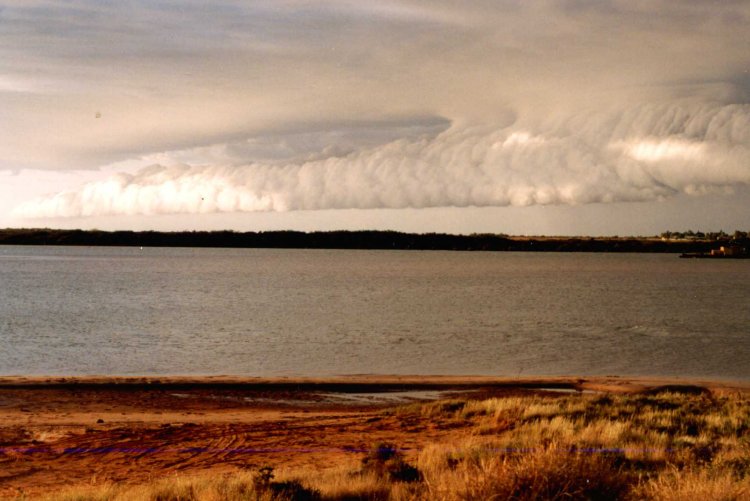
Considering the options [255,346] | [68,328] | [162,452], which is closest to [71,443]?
[162,452]

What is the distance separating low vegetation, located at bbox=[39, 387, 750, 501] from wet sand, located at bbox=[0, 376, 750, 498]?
1761 mm

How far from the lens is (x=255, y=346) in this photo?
4212cm

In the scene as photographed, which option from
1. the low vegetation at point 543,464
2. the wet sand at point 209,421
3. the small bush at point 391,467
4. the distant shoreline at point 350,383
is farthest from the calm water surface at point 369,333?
the small bush at point 391,467

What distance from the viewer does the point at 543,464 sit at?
9.31 m

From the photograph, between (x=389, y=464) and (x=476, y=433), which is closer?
(x=389, y=464)

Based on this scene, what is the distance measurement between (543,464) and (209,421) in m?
13.2

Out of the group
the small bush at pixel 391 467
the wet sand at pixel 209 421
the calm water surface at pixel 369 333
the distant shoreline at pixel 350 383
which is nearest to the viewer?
the small bush at pixel 391 467

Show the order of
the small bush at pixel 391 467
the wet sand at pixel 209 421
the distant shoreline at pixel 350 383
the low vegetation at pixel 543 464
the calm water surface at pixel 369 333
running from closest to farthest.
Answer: the low vegetation at pixel 543 464
the small bush at pixel 391 467
the wet sand at pixel 209 421
the distant shoreline at pixel 350 383
the calm water surface at pixel 369 333

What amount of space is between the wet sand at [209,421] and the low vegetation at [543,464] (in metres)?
1.76

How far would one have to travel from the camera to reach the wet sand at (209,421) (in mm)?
15109

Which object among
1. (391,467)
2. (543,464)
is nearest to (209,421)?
(391,467)

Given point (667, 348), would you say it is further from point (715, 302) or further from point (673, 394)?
point (715, 302)

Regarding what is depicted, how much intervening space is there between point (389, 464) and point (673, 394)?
14.7 m

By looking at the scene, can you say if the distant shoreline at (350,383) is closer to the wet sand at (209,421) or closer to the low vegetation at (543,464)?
the wet sand at (209,421)
